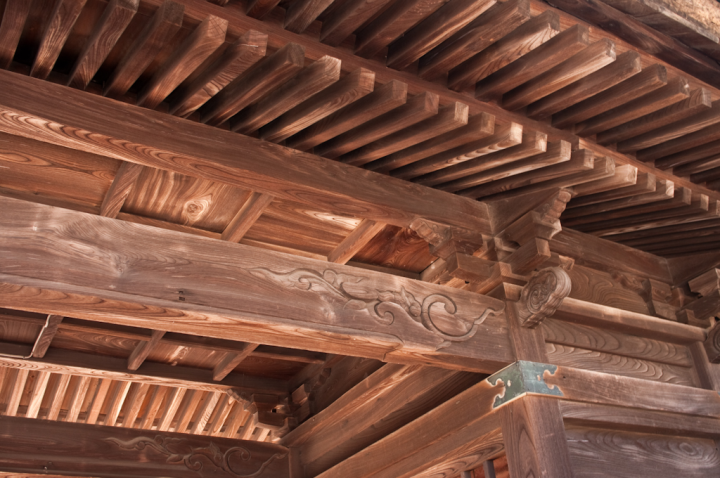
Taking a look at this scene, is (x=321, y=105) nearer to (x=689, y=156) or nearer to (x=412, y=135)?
(x=412, y=135)

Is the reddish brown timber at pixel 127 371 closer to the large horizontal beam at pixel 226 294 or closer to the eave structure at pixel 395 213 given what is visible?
the eave structure at pixel 395 213

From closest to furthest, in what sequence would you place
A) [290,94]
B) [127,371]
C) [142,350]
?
[290,94] < [142,350] < [127,371]

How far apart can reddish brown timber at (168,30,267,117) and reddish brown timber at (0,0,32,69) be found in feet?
2.12

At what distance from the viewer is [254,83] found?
2.73 meters

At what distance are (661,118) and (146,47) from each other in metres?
2.39

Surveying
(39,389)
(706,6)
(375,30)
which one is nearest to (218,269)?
(375,30)

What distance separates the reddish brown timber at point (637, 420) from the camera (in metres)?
3.26

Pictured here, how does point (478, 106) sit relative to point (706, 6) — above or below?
below

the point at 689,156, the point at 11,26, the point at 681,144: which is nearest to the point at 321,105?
the point at 11,26

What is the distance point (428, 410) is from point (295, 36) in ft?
7.50

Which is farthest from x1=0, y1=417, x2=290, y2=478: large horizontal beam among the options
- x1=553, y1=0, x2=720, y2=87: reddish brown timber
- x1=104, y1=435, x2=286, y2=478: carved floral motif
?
x1=553, y1=0, x2=720, y2=87: reddish brown timber

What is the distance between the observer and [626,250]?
4324 millimetres

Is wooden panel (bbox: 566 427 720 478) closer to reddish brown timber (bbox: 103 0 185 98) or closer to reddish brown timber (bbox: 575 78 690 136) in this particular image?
reddish brown timber (bbox: 575 78 690 136)

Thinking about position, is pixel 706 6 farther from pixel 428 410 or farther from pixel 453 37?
pixel 428 410
